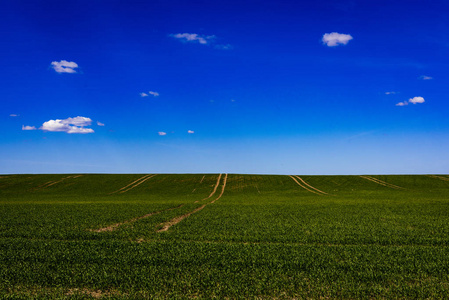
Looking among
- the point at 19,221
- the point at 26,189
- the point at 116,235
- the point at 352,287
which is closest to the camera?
the point at 352,287

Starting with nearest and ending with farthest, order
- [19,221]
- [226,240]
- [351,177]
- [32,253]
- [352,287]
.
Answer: [352,287] → [32,253] → [226,240] → [19,221] → [351,177]

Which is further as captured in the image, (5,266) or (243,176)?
(243,176)

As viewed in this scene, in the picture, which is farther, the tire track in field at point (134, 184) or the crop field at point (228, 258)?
the tire track in field at point (134, 184)

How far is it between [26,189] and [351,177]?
103537 mm

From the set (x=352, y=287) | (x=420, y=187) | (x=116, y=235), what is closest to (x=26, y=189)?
(x=116, y=235)

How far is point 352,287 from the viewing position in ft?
35.3

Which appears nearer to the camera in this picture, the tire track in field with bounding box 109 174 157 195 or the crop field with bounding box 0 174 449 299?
the crop field with bounding box 0 174 449 299

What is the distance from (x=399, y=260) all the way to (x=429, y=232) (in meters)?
9.98

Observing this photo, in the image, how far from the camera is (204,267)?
1299 cm

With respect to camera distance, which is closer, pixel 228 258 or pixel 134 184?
pixel 228 258

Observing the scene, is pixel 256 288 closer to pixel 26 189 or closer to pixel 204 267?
pixel 204 267

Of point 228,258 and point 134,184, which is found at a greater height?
point 228,258

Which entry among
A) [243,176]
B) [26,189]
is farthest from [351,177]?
[26,189]

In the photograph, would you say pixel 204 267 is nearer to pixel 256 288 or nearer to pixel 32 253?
pixel 256 288
